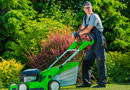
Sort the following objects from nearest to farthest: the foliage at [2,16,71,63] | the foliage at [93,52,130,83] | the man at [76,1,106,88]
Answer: the man at [76,1,106,88] < the foliage at [93,52,130,83] < the foliage at [2,16,71,63]

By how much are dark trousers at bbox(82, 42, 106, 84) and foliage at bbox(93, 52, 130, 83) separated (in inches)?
107

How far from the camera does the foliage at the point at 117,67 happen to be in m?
9.82

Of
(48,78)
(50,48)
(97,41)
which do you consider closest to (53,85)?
(48,78)

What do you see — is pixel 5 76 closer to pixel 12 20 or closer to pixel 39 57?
pixel 39 57

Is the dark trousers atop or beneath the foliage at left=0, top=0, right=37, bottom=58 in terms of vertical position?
beneath

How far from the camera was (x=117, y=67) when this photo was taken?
10039mm

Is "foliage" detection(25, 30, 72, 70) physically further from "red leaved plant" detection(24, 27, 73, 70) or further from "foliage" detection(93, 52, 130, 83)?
"foliage" detection(93, 52, 130, 83)

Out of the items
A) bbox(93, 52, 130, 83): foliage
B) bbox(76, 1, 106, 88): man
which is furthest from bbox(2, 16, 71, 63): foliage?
bbox(76, 1, 106, 88): man

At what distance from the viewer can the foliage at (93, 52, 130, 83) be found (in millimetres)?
9820

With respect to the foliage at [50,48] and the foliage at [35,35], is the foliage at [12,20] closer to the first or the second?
the foliage at [35,35]

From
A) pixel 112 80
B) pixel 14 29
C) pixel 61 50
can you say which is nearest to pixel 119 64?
pixel 112 80

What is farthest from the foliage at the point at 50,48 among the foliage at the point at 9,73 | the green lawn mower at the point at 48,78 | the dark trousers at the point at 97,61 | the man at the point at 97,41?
the green lawn mower at the point at 48,78

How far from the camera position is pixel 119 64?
10.1 m

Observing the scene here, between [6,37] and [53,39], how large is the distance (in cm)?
497
